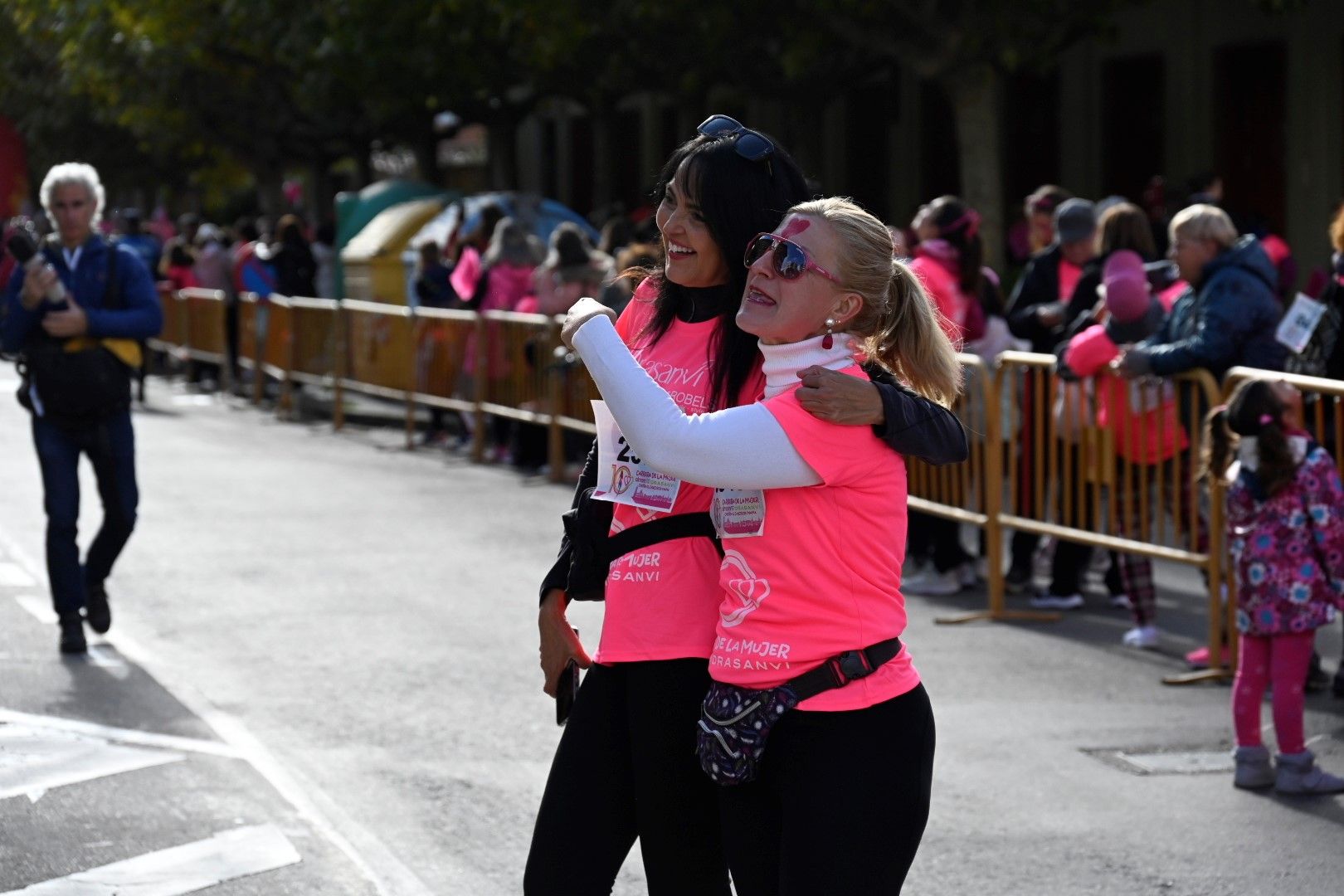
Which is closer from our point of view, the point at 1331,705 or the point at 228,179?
the point at 1331,705

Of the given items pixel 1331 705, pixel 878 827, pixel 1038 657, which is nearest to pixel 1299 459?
pixel 1331 705

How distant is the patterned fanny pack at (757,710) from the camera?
346cm

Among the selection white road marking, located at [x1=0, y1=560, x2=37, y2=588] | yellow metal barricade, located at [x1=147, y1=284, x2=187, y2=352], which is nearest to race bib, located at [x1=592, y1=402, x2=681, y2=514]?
white road marking, located at [x1=0, y1=560, x2=37, y2=588]

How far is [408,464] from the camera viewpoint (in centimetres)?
1672

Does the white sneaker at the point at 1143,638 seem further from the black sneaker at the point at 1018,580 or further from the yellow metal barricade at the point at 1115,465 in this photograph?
the black sneaker at the point at 1018,580

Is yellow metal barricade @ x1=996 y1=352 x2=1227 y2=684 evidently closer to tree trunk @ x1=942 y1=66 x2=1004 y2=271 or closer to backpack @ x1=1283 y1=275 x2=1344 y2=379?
backpack @ x1=1283 y1=275 x2=1344 y2=379

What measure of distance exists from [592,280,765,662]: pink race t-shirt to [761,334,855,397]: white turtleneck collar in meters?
0.20

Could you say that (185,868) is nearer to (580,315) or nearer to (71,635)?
(580,315)

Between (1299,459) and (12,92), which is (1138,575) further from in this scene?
(12,92)

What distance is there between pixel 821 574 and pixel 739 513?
17 cm

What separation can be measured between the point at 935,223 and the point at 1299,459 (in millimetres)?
3952

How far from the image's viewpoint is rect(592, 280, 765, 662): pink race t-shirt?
3.67 meters

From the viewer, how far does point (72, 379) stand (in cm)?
856

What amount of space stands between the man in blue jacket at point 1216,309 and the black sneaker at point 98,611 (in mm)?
4290
